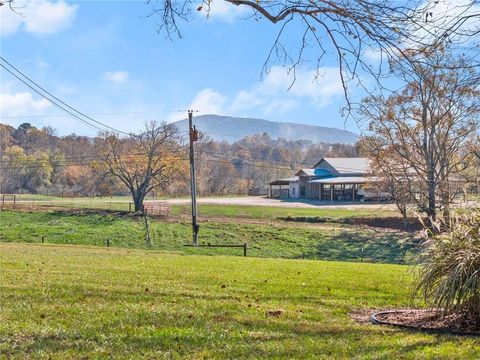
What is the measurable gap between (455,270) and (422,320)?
0.94 m

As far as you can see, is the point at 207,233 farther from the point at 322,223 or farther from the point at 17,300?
the point at 17,300

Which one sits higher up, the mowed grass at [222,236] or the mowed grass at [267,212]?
the mowed grass at [267,212]

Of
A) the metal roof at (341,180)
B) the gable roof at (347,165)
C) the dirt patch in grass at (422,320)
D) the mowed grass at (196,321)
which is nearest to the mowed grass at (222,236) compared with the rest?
the mowed grass at (196,321)

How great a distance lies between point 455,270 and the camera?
5770 mm

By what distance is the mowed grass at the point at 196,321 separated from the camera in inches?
180

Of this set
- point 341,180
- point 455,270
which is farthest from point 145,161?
point 455,270

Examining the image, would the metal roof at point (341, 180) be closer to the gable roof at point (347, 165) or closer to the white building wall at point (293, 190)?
the gable roof at point (347, 165)

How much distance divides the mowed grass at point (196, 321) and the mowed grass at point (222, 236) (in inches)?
715

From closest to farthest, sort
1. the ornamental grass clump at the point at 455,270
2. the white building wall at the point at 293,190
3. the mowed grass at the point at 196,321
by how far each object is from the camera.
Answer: the mowed grass at the point at 196,321 < the ornamental grass clump at the point at 455,270 < the white building wall at the point at 293,190

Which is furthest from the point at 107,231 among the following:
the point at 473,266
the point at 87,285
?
the point at 473,266

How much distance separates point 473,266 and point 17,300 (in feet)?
17.6

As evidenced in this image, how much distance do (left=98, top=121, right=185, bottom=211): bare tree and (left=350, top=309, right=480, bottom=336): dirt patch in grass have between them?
131 ft

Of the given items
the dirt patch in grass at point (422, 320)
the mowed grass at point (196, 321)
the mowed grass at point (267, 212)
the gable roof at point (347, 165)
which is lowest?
the mowed grass at point (267, 212)

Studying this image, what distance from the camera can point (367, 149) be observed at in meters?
35.6
